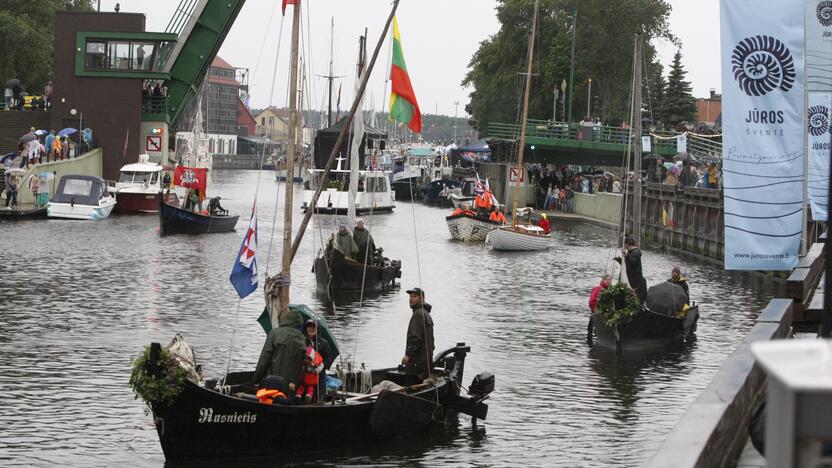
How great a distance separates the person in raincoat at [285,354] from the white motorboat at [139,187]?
1812 inches

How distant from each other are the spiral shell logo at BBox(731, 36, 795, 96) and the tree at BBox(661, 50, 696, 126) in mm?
80391

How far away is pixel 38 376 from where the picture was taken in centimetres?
1911

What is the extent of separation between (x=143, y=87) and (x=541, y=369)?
47631mm

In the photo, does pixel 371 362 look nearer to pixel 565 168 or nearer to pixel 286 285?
pixel 286 285

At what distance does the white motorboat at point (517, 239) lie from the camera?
48.8 m

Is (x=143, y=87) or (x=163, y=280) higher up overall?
(x=143, y=87)

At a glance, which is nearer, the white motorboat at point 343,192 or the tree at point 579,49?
the white motorboat at point 343,192

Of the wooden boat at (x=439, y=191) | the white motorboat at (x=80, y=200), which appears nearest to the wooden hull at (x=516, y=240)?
the white motorboat at (x=80, y=200)

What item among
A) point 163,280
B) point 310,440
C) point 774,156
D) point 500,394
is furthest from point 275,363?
point 163,280

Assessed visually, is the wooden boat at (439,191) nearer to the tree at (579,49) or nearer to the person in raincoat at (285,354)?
the tree at (579,49)

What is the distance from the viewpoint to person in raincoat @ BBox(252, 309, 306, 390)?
47.6 feet

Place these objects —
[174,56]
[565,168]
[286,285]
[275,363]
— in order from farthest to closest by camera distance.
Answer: [565,168] < [174,56] < [286,285] < [275,363]

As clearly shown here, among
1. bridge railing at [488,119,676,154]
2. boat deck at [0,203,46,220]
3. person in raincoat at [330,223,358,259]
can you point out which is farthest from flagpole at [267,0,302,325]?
bridge railing at [488,119,676,154]

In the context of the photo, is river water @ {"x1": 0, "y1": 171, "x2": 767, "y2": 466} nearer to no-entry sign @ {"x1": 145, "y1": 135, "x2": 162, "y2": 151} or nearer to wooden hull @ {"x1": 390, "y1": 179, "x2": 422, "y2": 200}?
no-entry sign @ {"x1": 145, "y1": 135, "x2": 162, "y2": 151}
